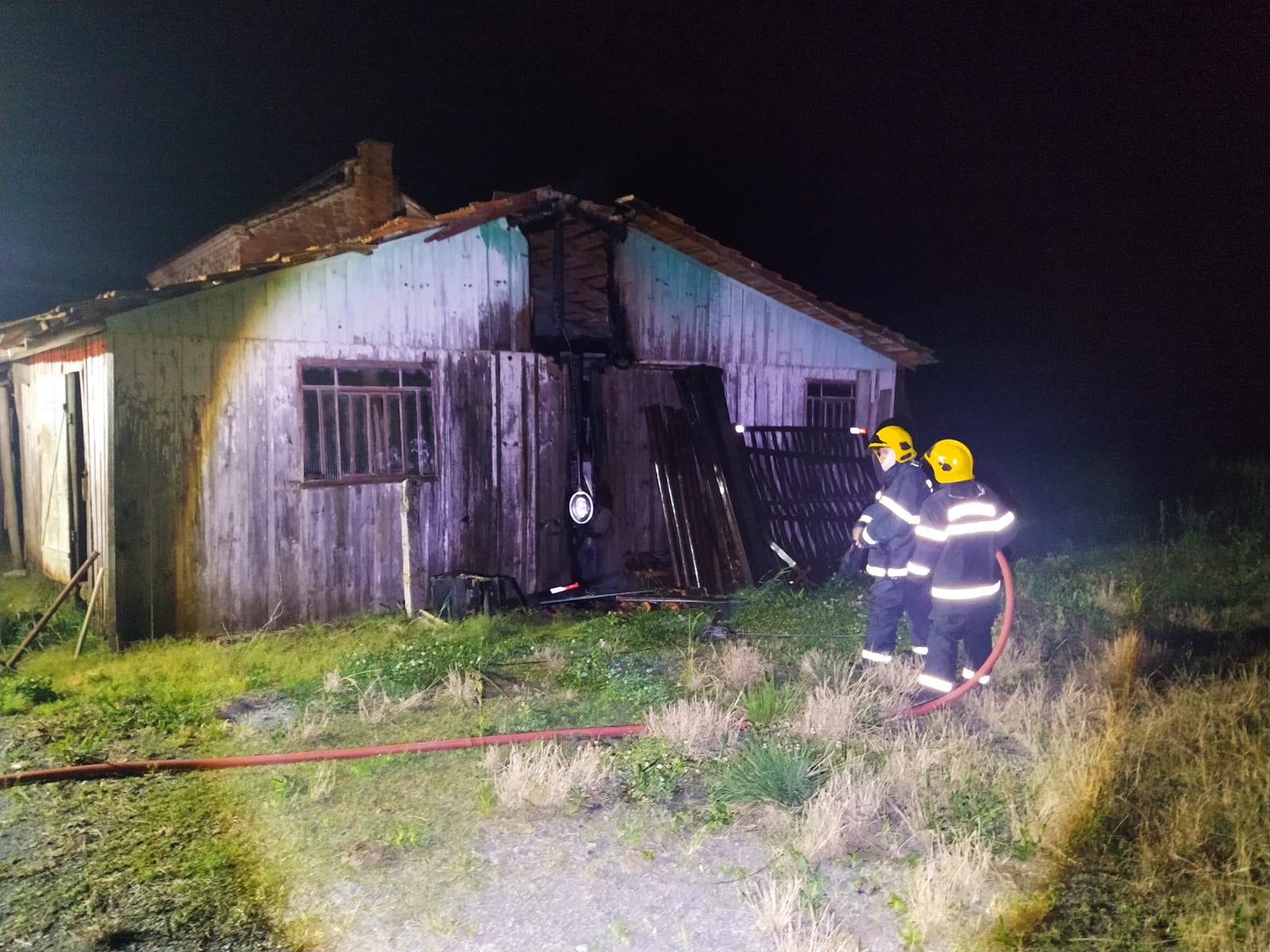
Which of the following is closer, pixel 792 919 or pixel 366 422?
pixel 792 919

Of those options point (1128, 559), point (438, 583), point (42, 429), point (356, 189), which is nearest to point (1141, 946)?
point (438, 583)

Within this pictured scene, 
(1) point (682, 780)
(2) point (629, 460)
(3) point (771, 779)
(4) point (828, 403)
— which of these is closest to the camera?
(3) point (771, 779)

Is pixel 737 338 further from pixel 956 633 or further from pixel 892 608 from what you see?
pixel 956 633

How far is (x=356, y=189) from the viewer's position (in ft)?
47.1

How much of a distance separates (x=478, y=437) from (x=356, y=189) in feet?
25.7

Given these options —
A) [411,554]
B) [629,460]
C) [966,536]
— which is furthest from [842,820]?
[629,460]

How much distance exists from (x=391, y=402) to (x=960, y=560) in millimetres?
5885

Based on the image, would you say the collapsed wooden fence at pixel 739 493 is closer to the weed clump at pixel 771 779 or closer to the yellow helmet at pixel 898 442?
the yellow helmet at pixel 898 442

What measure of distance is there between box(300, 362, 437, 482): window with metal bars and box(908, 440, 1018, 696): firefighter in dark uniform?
5.37 m

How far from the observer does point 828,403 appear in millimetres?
12234

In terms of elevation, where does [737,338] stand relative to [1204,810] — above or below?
above

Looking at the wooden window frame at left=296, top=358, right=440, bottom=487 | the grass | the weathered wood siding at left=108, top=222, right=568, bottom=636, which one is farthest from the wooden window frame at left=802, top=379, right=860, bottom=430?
the wooden window frame at left=296, top=358, right=440, bottom=487

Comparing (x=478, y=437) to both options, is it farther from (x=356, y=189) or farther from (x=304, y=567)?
(x=356, y=189)

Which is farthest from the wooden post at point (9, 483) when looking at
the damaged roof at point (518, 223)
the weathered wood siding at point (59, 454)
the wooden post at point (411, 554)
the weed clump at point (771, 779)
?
the weed clump at point (771, 779)
